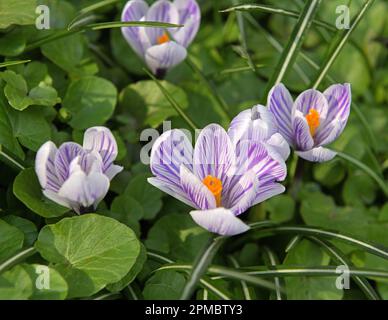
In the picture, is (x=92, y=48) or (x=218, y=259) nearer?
(x=218, y=259)

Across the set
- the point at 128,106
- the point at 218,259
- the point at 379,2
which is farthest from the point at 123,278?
the point at 379,2

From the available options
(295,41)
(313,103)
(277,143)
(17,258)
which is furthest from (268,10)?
(17,258)

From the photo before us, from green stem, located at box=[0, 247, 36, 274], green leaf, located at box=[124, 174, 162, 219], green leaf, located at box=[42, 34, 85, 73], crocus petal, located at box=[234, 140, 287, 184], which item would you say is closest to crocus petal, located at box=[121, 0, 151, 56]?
green leaf, located at box=[42, 34, 85, 73]

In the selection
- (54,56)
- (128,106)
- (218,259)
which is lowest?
(218,259)

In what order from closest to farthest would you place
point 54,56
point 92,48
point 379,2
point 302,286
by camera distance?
point 302,286, point 54,56, point 92,48, point 379,2

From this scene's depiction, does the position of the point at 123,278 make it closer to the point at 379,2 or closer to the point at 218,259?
the point at 218,259

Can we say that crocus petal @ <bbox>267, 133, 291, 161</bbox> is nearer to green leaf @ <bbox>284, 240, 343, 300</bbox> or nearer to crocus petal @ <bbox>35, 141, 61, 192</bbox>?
green leaf @ <bbox>284, 240, 343, 300</bbox>

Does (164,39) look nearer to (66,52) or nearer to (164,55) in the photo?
(164,55)
